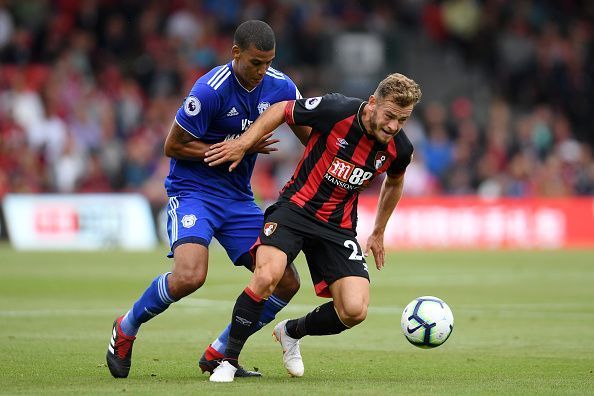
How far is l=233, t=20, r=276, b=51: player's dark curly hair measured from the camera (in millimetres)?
7715

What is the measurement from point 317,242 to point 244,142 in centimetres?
84

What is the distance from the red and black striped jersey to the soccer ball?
74 cm

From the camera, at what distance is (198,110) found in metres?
7.87

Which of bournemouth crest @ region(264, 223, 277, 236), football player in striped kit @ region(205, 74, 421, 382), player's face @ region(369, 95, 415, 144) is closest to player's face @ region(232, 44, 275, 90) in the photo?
football player in striped kit @ region(205, 74, 421, 382)

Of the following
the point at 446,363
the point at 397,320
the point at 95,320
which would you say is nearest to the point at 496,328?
the point at 397,320

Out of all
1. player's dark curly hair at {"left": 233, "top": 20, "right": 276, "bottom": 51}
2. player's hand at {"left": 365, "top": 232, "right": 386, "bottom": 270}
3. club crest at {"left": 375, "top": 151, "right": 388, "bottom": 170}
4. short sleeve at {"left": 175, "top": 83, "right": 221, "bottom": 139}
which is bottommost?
player's hand at {"left": 365, "top": 232, "right": 386, "bottom": 270}

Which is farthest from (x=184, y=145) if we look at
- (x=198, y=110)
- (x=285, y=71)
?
(x=285, y=71)

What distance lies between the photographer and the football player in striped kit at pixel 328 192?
7.62 metres

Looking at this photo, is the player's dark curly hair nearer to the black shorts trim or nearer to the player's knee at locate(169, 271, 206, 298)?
the black shorts trim

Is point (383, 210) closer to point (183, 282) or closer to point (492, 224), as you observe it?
point (183, 282)

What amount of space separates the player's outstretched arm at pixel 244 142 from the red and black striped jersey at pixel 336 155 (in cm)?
9

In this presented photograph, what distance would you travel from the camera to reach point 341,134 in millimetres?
7848

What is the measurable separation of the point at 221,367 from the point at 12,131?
613 inches

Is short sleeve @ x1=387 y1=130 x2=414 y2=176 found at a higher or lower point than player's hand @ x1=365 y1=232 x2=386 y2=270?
higher
